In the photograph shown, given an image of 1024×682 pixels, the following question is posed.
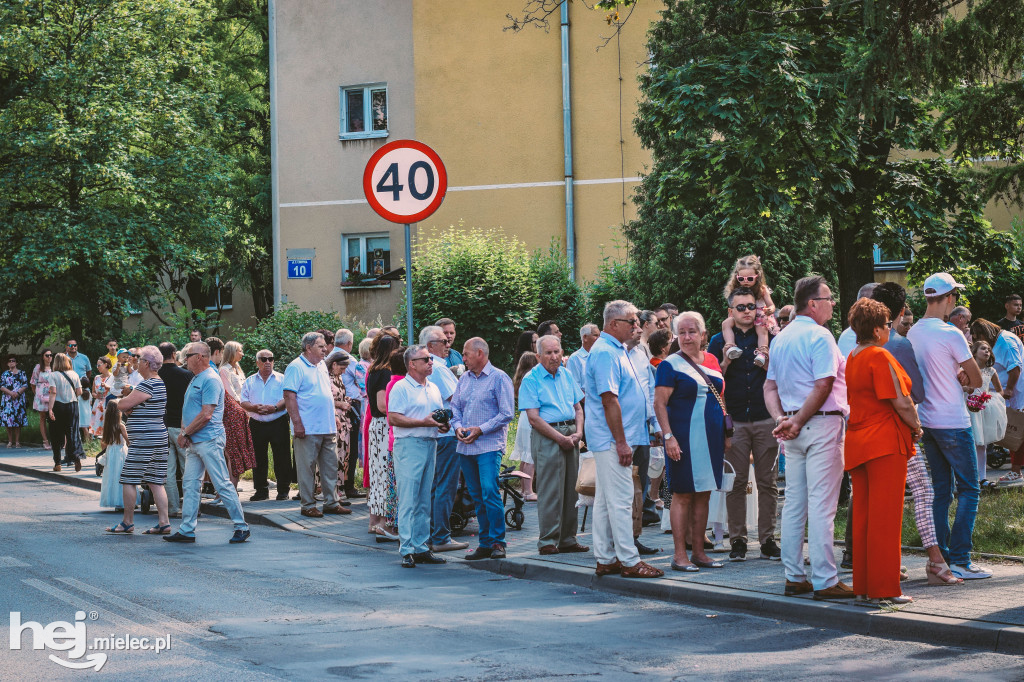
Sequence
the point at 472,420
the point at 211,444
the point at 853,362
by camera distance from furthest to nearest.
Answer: the point at 211,444, the point at 472,420, the point at 853,362

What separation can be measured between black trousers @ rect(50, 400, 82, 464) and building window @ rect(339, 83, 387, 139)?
1183 centimetres

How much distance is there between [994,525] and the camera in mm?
10992

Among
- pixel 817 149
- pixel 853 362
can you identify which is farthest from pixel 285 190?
pixel 853 362

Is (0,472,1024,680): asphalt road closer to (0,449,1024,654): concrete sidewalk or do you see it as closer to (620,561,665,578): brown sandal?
(0,449,1024,654): concrete sidewalk

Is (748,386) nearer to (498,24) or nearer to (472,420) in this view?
(472,420)

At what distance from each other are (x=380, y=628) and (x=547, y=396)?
3563 millimetres

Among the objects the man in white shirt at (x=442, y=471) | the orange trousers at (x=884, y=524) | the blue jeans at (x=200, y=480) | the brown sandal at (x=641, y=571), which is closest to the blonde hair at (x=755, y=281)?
the brown sandal at (x=641, y=571)

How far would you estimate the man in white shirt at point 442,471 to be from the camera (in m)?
11.5

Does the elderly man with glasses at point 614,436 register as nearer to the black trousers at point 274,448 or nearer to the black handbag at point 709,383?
the black handbag at point 709,383

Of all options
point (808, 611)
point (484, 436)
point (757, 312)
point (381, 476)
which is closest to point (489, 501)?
point (484, 436)

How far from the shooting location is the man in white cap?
28.9 feet

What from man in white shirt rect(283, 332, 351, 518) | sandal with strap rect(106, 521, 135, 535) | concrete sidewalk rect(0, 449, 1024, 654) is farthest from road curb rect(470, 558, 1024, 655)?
sandal with strap rect(106, 521, 135, 535)

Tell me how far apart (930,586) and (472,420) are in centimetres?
428

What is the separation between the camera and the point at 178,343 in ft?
95.2
